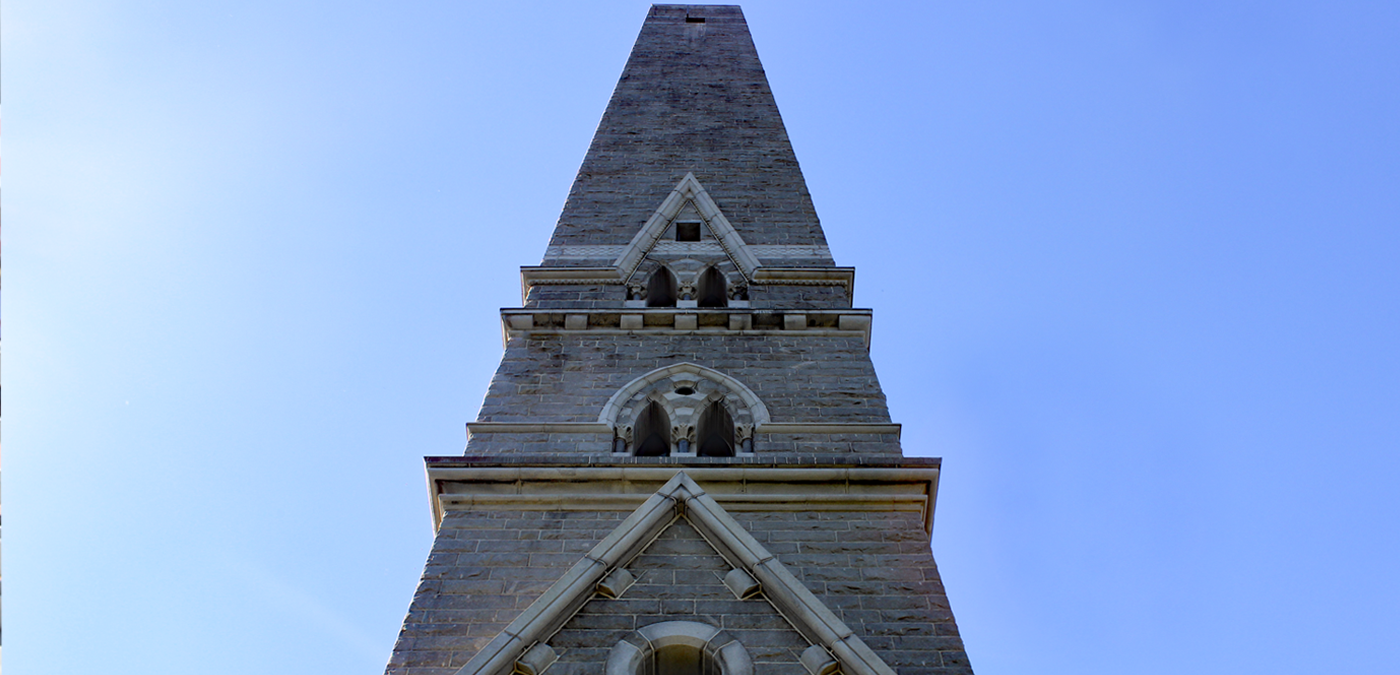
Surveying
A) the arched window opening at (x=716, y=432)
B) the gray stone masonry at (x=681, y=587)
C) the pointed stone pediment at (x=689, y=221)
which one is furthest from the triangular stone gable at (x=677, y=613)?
the pointed stone pediment at (x=689, y=221)

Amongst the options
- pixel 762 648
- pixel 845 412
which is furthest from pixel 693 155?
pixel 762 648

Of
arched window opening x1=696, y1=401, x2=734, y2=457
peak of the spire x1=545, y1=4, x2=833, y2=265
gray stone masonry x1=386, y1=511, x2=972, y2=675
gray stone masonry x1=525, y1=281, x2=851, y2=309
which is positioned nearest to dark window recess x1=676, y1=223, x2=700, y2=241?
peak of the spire x1=545, y1=4, x2=833, y2=265

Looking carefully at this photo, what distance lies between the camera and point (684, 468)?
552 inches

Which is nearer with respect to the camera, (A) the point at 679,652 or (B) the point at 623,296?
(A) the point at 679,652

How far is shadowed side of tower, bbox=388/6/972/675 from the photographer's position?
10805 millimetres

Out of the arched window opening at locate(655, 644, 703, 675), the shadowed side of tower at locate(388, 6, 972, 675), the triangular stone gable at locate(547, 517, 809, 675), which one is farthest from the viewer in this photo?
the shadowed side of tower at locate(388, 6, 972, 675)

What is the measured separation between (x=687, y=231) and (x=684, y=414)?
20.3 ft

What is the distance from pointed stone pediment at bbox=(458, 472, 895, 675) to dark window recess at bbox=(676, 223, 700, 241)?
9427mm

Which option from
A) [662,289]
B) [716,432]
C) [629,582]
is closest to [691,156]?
[662,289]

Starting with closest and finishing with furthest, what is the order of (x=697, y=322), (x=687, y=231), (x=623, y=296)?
(x=697, y=322), (x=623, y=296), (x=687, y=231)

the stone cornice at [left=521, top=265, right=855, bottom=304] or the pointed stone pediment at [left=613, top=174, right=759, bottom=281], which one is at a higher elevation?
the pointed stone pediment at [left=613, top=174, right=759, bottom=281]

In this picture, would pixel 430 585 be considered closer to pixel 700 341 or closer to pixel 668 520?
pixel 668 520

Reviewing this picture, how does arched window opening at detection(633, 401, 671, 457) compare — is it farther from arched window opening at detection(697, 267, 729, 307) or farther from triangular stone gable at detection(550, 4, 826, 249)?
triangular stone gable at detection(550, 4, 826, 249)

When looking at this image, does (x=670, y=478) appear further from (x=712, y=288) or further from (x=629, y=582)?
(x=712, y=288)
